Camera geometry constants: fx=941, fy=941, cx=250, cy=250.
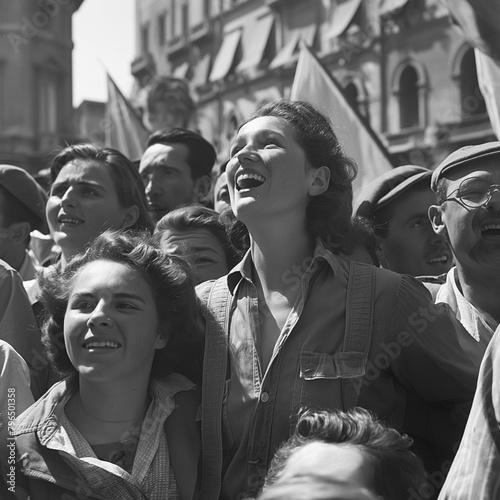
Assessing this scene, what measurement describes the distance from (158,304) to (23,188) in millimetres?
1886

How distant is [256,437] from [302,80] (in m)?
4.78

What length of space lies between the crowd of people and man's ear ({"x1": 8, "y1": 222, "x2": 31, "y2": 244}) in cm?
120

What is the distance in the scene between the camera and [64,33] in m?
30.8

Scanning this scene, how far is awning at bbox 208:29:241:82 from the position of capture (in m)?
31.6

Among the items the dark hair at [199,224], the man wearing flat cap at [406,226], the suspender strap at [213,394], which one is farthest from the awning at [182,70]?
the suspender strap at [213,394]

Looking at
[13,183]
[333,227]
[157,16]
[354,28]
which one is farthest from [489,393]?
[157,16]

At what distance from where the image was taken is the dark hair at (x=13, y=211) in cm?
457

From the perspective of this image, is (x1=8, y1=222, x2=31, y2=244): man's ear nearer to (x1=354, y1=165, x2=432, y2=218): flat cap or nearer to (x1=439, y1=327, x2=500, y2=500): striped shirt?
(x1=354, y1=165, x2=432, y2=218): flat cap

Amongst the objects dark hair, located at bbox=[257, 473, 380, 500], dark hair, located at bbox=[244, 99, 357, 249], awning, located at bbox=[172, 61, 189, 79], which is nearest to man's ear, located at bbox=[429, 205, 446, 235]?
dark hair, located at bbox=[244, 99, 357, 249]

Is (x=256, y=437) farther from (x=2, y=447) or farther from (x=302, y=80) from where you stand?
(x=302, y=80)

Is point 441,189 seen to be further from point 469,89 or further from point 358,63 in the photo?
point 358,63

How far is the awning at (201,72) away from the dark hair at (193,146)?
28.0 metres

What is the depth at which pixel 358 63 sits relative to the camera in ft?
81.1

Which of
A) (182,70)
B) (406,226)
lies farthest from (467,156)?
(182,70)
